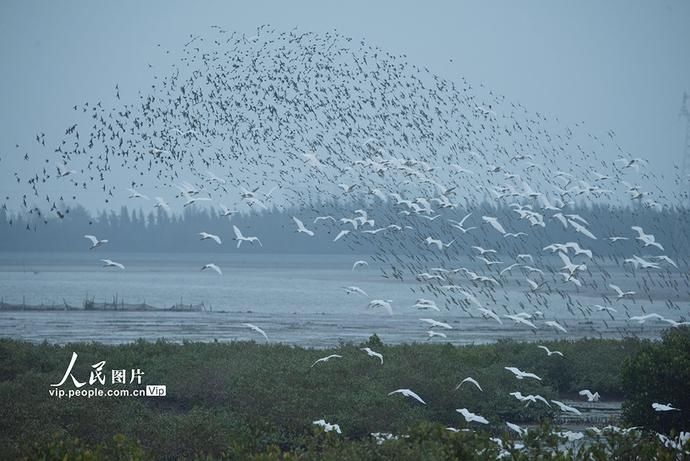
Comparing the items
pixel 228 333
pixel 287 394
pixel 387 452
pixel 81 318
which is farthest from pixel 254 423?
pixel 81 318

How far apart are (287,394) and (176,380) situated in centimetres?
393

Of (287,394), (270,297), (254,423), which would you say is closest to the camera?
(254,423)

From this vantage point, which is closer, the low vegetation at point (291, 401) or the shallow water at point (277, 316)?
the low vegetation at point (291, 401)

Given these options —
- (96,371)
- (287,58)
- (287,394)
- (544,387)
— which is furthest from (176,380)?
(287,58)

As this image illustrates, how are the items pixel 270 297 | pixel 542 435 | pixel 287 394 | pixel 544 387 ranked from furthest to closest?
pixel 270 297
pixel 544 387
pixel 287 394
pixel 542 435

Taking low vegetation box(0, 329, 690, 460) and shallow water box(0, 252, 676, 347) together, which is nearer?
low vegetation box(0, 329, 690, 460)

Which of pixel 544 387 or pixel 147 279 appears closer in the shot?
pixel 544 387

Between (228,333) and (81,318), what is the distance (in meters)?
12.9

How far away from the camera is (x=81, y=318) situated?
63500 millimetres

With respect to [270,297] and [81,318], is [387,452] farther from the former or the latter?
[270,297]

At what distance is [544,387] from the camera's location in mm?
30000

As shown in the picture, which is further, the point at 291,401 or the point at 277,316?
the point at 277,316

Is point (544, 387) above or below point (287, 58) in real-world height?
below

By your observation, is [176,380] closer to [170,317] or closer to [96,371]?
[96,371]
